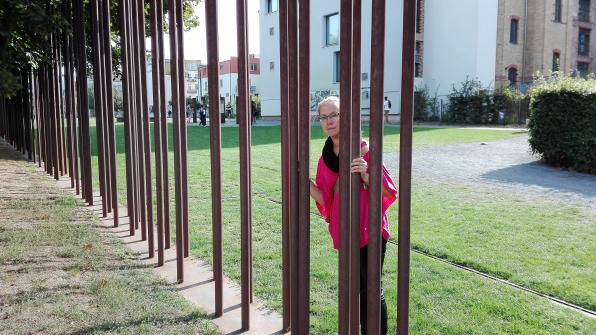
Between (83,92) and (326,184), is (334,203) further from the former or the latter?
(83,92)

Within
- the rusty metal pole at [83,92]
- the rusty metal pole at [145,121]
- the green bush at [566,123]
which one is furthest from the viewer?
the green bush at [566,123]

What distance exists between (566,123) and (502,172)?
6.50 ft

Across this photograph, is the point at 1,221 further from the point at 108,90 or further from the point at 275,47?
the point at 275,47

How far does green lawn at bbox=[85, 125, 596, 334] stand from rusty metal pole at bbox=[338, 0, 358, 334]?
782 millimetres

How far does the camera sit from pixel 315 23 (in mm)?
37094

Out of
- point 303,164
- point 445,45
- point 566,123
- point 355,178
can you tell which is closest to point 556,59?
point 445,45

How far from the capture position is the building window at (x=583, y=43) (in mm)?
37281

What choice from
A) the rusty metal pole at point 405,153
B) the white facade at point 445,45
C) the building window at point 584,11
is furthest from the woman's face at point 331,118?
the building window at point 584,11

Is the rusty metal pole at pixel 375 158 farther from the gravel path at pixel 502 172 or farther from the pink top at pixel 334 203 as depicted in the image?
the gravel path at pixel 502 172

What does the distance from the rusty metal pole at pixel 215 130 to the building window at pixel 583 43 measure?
40295mm

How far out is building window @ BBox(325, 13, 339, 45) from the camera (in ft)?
117

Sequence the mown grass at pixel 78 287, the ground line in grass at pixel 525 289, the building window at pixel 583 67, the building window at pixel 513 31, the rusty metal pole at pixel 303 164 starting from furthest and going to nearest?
the building window at pixel 583 67
the building window at pixel 513 31
the ground line in grass at pixel 525 289
the mown grass at pixel 78 287
the rusty metal pole at pixel 303 164

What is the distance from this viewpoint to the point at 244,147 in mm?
3484

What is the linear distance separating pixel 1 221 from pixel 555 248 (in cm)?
641
